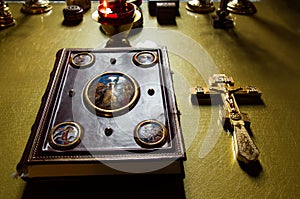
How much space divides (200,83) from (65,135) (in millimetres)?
677

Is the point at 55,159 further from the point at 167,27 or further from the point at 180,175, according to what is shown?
the point at 167,27

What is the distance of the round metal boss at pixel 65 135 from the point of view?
99 centimetres

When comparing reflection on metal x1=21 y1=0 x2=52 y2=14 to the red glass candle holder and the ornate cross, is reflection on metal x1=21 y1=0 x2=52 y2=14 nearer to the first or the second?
the red glass candle holder

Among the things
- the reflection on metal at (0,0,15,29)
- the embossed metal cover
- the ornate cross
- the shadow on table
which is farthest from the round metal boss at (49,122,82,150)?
the reflection on metal at (0,0,15,29)

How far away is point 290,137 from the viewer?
1214mm

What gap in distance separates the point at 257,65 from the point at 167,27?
585 mm

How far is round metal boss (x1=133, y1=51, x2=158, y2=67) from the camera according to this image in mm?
1354

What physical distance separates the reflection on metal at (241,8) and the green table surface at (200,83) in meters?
0.06

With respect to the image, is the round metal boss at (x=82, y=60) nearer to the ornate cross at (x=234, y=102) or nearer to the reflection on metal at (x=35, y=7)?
the ornate cross at (x=234, y=102)

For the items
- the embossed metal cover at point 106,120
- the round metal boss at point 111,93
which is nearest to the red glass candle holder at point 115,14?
the embossed metal cover at point 106,120

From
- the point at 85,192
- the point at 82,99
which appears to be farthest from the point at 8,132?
the point at 85,192

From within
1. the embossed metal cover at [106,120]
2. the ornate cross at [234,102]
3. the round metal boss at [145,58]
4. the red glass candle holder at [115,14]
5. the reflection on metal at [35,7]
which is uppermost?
the red glass candle holder at [115,14]

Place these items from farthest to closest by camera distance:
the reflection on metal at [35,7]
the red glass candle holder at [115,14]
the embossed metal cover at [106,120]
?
the reflection on metal at [35,7] < the red glass candle holder at [115,14] < the embossed metal cover at [106,120]

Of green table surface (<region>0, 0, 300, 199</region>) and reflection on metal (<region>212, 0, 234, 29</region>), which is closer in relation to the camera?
green table surface (<region>0, 0, 300, 199</region>)
